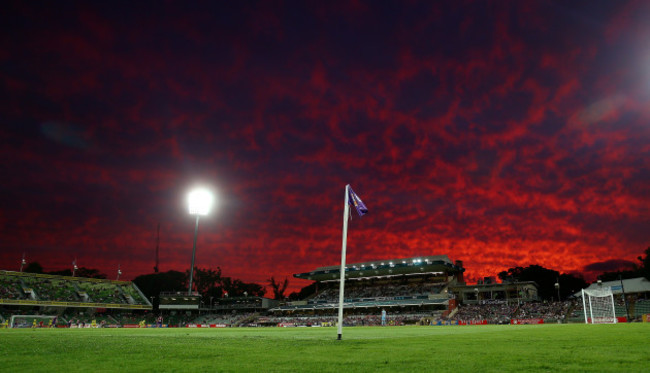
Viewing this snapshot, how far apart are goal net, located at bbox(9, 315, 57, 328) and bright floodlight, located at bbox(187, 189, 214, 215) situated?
27.9m

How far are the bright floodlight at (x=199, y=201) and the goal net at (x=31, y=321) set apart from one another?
27.9 m

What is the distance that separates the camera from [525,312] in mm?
65000

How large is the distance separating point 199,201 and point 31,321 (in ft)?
123

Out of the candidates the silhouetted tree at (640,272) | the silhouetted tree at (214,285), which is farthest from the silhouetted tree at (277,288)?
the silhouetted tree at (640,272)

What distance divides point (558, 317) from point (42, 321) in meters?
81.9

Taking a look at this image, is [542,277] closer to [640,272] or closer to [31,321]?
[640,272]

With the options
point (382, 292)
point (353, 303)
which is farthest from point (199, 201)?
point (382, 292)

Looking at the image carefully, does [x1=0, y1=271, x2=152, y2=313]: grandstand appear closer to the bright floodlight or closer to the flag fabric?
the bright floodlight

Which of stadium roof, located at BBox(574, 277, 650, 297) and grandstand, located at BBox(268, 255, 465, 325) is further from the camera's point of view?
grandstand, located at BBox(268, 255, 465, 325)

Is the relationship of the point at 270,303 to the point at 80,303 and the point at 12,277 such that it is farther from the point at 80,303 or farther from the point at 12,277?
the point at 12,277

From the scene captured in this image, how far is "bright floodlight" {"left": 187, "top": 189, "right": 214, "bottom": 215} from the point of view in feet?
182

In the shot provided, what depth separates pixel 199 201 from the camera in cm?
5569

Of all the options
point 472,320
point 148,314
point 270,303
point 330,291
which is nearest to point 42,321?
point 148,314

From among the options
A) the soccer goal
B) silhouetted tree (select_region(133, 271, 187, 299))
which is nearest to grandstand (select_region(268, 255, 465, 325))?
the soccer goal
